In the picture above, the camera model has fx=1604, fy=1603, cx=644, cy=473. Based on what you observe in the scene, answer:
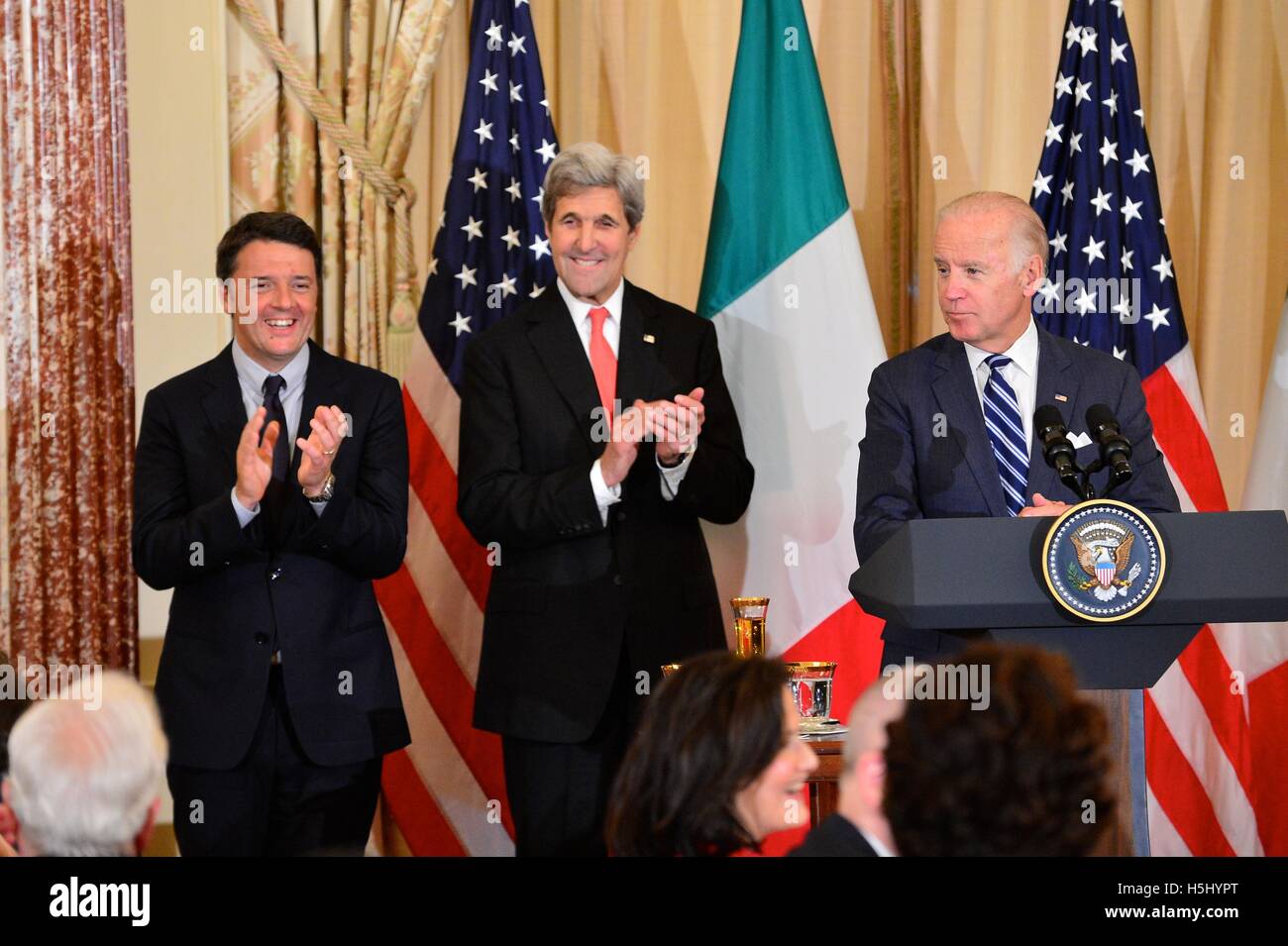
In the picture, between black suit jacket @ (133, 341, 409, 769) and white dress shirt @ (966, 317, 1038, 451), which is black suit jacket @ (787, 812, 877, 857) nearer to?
white dress shirt @ (966, 317, 1038, 451)

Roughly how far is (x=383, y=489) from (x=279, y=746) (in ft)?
2.15

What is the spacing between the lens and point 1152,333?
4957mm

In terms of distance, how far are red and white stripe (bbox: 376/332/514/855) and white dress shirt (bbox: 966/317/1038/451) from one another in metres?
1.89

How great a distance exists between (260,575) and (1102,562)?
76.6 inches

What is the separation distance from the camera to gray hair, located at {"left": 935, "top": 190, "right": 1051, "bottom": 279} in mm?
3738

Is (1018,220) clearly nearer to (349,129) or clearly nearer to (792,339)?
(792,339)

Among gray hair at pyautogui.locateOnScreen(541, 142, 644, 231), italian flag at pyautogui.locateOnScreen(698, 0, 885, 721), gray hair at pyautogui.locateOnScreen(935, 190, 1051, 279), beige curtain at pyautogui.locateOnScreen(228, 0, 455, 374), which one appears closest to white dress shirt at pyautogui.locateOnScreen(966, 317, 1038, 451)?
gray hair at pyautogui.locateOnScreen(935, 190, 1051, 279)

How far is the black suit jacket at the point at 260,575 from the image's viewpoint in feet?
11.9

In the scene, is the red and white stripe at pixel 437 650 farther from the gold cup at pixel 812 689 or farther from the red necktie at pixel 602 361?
the gold cup at pixel 812 689

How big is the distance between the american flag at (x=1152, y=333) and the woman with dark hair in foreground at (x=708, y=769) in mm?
2997
